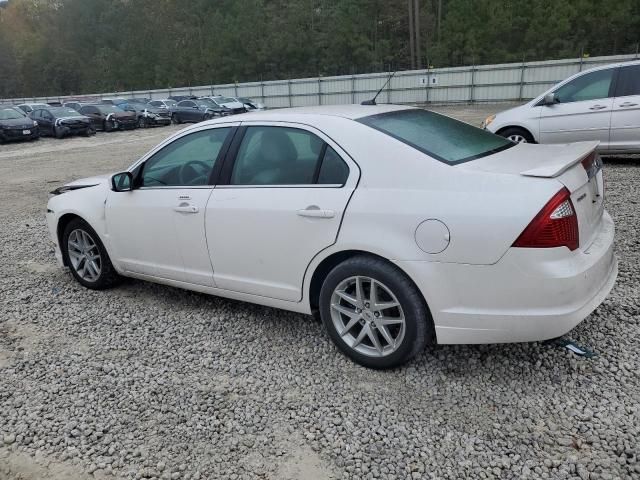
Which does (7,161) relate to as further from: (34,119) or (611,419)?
(611,419)

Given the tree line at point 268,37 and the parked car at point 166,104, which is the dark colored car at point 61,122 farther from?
the tree line at point 268,37

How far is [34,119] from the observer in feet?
77.3

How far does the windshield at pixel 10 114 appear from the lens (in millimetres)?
21211

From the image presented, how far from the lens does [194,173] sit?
3883 mm

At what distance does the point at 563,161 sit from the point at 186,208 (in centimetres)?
247

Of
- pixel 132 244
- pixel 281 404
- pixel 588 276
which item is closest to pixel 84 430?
pixel 281 404

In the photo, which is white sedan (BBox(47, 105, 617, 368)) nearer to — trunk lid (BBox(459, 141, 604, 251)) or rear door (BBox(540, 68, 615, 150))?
trunk lid (BBox(459, 141, 604, 251))

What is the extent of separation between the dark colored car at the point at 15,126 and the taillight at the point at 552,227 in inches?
906

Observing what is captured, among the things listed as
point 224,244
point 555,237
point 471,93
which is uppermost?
point 555,237

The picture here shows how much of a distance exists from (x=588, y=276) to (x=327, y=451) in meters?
1.63

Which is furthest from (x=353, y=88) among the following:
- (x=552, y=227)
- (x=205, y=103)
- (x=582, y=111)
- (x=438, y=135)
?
(x=552, y=227)

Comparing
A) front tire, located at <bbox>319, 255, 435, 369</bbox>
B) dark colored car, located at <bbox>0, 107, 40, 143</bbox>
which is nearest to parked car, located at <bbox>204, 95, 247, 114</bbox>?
dark colored car, located at <bbox>0, 107, 40, 143</bbox>

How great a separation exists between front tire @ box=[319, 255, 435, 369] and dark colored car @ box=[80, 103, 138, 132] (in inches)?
1005

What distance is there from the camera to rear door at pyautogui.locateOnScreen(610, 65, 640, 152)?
304 inches
